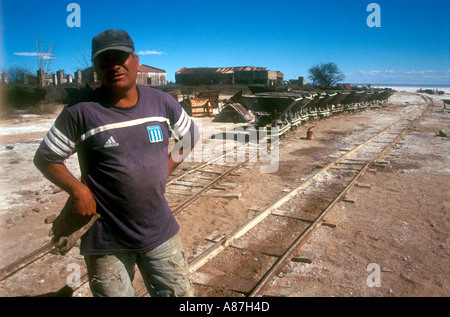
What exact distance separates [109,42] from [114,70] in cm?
16

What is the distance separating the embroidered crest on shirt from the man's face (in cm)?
29

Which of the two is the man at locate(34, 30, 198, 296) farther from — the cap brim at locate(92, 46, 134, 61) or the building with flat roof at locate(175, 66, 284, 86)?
the building with flat roof at locate(175, 66, 284, 86)

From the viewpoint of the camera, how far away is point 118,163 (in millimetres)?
1961

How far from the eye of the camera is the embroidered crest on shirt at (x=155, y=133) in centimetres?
209

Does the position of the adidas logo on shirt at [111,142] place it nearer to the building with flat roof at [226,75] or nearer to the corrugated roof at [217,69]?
the building with flat roof at [226,75]

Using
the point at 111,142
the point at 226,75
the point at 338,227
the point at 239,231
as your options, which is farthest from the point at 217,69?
the point at 111,142

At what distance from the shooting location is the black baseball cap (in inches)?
77.6

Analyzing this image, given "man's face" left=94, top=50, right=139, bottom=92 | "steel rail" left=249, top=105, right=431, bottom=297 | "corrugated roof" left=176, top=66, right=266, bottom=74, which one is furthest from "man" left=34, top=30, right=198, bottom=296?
"corrugated roof" left=176, top=66, right=266, bottom=74

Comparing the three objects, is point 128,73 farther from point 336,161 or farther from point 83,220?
point 336,161

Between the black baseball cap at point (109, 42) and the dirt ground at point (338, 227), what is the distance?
2.68m

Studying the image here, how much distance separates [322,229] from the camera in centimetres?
523

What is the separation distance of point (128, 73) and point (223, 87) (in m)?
50.1
